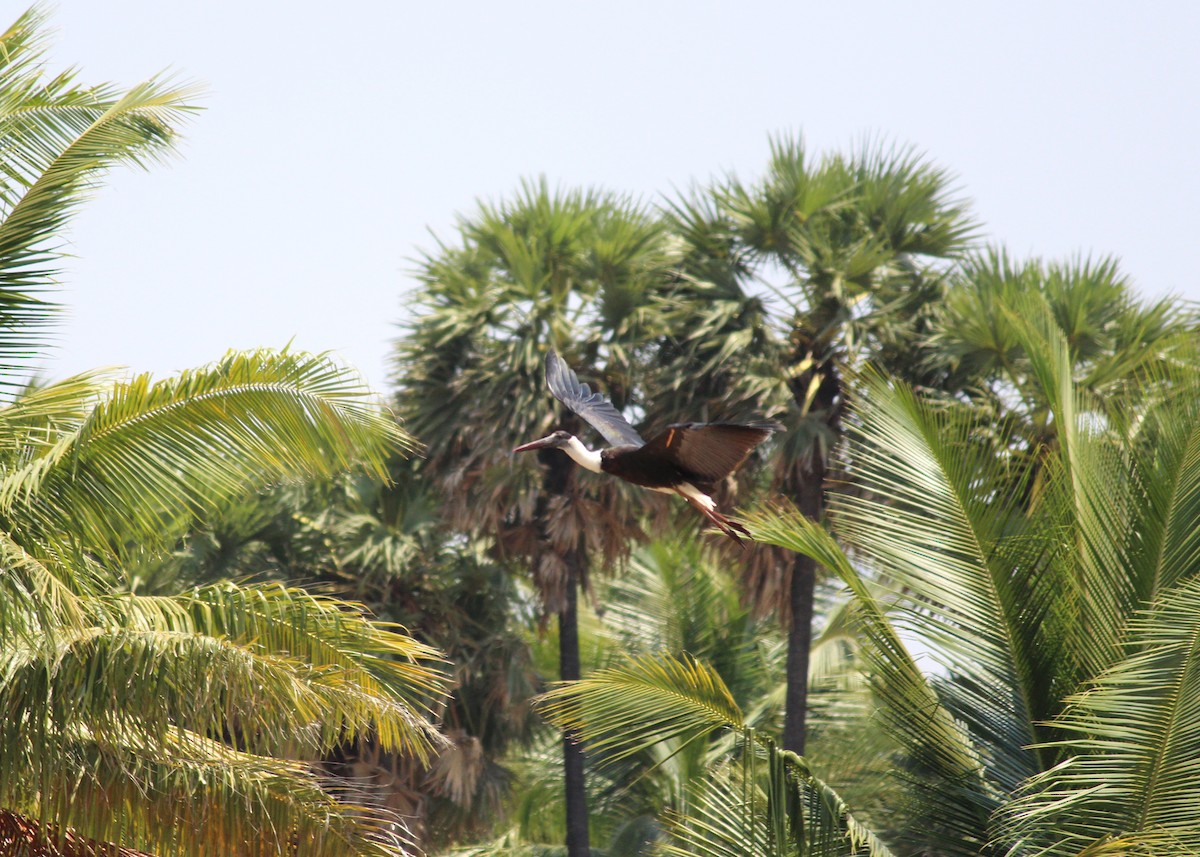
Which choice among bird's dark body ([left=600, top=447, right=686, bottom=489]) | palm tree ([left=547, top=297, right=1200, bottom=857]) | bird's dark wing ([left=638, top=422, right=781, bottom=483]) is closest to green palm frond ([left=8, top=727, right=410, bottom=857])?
palm tree ([left=547, top=297, right=1200, bottom=857])

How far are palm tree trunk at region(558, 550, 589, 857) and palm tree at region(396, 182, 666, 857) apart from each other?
1 cm

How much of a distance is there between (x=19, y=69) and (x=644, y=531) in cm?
880

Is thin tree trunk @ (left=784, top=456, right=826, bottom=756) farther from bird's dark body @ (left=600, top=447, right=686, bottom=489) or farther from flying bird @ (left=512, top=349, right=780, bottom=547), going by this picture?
bird's dark body @ (left=600, top=447, right=686, bottom=489)

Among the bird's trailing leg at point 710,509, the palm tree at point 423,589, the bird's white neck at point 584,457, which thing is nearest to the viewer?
the bird's trailing leg at point 710,509

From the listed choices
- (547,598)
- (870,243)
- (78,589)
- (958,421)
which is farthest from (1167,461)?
(547,598)

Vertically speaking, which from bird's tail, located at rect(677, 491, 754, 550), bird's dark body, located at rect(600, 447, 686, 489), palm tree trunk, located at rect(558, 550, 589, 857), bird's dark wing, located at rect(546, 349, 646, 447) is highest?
bird's dark wing, located at rect(546, 349, 646, 447)

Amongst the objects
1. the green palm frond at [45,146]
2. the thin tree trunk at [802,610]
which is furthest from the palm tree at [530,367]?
the green palm frond at [45,146]

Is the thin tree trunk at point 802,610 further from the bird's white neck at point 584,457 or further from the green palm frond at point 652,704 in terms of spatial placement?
the bird's white neck at point 584,457

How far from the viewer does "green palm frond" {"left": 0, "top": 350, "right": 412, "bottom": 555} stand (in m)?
5.72

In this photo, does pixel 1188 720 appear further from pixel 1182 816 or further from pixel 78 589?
pixel 78 589

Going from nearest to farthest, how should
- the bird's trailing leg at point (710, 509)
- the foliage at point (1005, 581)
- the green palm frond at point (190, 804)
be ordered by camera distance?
the bird's trailing leg at point (710, 509) → the green palm frond at point (190, 804) → the foliage at point (1005, 581)

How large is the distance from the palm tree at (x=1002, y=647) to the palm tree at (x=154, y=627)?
40.7 inches

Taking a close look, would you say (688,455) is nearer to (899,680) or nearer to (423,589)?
(899,680)

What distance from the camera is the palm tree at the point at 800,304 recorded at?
40.7ft
